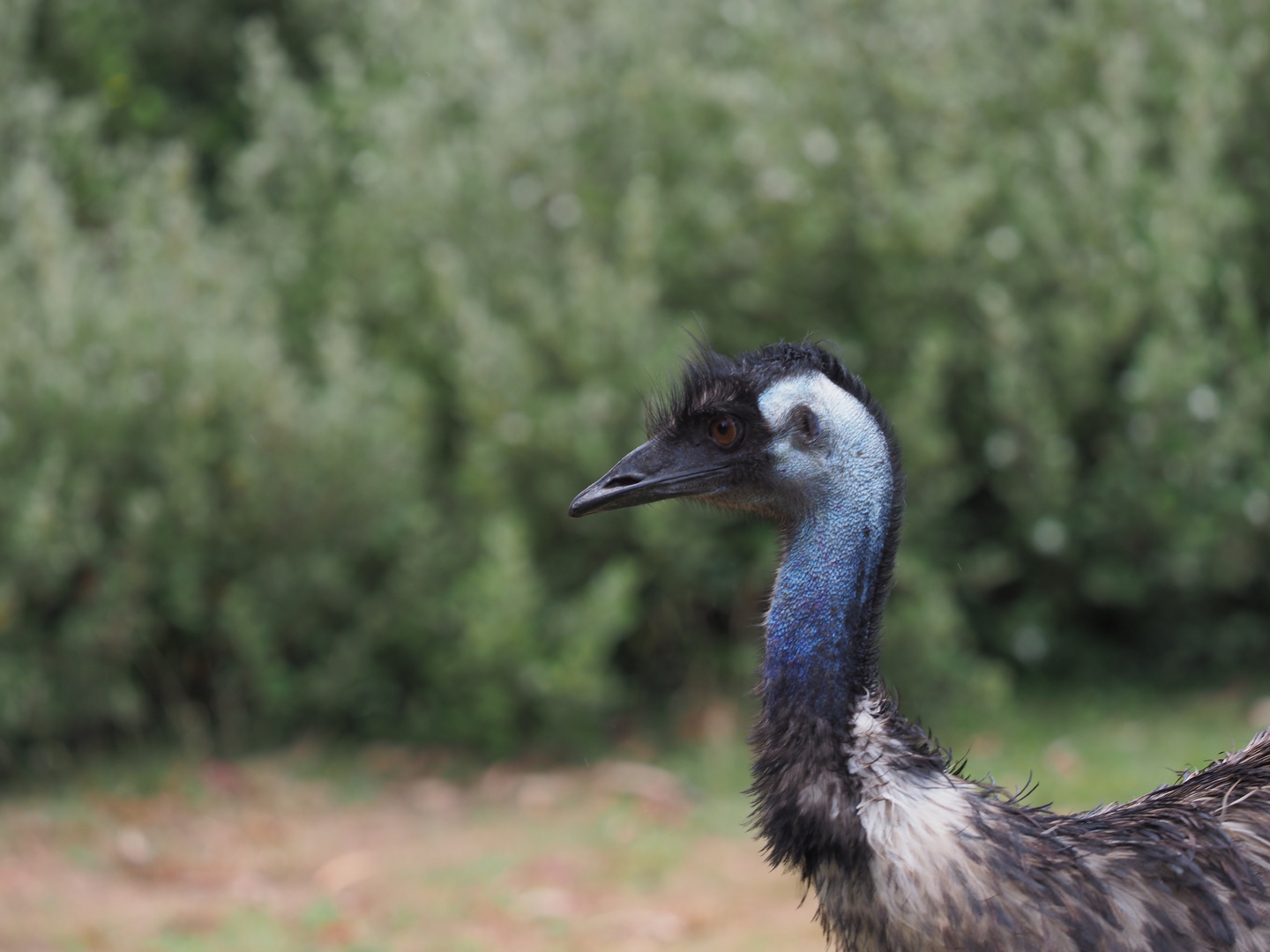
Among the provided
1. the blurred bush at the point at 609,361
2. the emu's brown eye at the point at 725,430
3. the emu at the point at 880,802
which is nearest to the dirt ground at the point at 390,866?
the blurred bush at the point at 609,361

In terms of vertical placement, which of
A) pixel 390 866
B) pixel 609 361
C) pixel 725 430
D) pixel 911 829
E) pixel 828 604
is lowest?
pixel 911 829

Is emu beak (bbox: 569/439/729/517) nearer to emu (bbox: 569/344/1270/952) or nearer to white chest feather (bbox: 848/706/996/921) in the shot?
emu (bbox: 569/344/1270/952)

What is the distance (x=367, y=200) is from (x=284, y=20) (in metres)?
A: 2.31

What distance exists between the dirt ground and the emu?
214 centimetres

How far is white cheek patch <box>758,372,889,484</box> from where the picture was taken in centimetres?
281

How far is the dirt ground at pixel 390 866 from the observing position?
4.87 metres

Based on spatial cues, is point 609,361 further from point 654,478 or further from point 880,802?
point 880,802

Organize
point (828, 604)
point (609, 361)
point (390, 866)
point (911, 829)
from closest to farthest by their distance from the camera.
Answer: point (911, 829) < point (828, 604) < point (390, 866) < point (609, 361)

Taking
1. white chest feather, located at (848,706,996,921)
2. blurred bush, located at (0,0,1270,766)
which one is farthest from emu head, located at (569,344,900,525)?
blurred bush, located at (0,0,1270,766)

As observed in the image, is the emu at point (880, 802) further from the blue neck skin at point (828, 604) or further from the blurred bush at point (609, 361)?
the blurred bush at point (609, 361)

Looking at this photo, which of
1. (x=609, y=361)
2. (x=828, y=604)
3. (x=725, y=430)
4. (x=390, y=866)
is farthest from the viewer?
(x=609, y=361)

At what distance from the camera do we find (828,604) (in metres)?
2.70

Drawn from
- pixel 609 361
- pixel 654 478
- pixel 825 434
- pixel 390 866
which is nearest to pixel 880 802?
pixel 825 434

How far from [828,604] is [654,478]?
0.50 meters
